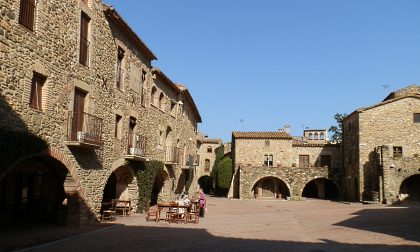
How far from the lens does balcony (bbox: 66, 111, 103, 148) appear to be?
1345cm

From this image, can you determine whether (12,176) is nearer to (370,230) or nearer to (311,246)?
(311,246)

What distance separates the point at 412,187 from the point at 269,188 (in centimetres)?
1429

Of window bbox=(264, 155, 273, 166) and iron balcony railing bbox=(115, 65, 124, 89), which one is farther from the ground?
iron balcony railing bbox=(115, 65, 124, 89)

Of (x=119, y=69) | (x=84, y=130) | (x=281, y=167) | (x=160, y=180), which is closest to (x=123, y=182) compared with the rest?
(x=119, y=69)

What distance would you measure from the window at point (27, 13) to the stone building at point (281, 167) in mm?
30797

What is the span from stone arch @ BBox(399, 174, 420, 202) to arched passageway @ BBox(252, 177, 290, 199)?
1237cm

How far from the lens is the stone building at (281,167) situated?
1577 inches

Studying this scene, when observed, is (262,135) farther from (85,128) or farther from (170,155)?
(85,128)

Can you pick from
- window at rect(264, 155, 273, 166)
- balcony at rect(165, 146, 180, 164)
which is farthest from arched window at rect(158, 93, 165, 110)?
window at rect(264, 155, 273, 166)

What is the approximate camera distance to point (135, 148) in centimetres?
1905

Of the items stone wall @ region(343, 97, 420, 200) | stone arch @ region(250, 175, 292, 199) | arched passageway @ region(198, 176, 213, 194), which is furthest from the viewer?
arched passageway @ region(198, 176, 213, 194)

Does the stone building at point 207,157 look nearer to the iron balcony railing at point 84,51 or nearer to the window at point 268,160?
the window at point 268,160

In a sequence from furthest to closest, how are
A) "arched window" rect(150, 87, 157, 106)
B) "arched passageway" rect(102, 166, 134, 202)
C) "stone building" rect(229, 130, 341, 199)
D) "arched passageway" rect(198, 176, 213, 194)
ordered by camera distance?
"arched passageway" rect(198, 176, 213, 194) → "stone building" rect(229, 130, 341, 199) → "arched window" rect(150, 87, 157, 106) → "arched passageway" rect(102, 166, 134, 202)

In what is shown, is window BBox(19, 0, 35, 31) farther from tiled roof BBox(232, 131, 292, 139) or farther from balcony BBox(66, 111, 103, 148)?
tiled roof BBox(232, 131, 292, 139)
